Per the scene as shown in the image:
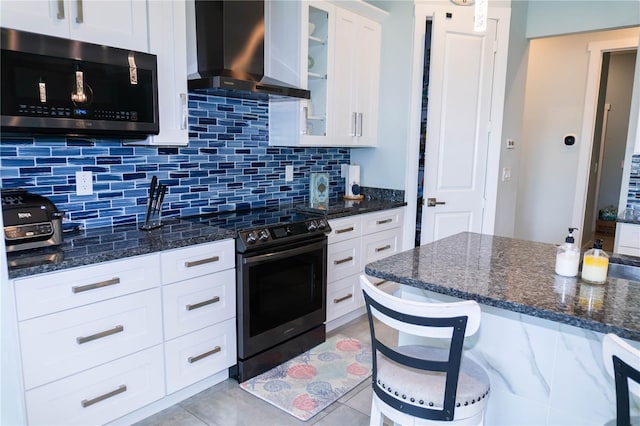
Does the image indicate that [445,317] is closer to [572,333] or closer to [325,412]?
[572,333]

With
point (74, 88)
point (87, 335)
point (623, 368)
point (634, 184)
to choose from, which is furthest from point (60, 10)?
point (634, 184)

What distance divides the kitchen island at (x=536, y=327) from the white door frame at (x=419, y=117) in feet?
6.20

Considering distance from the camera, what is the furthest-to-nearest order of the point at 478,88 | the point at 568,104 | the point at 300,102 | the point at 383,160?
the point at 568,104 < the point at 383,160 < the point at 478,88 < the point at 300,102

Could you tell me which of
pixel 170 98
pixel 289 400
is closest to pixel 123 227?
pixel 170 98

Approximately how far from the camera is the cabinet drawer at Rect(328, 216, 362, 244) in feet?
10.3

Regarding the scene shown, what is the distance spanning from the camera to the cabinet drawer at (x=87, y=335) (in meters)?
1.74

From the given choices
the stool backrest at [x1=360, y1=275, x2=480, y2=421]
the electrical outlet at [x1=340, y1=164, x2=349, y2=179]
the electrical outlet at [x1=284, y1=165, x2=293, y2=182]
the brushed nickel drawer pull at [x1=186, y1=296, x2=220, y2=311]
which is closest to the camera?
the stool backrest at [x1=360, y1=275, x2=480, y2=421]

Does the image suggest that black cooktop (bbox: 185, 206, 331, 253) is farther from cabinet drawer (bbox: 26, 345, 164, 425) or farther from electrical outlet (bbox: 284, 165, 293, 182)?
cabinet drawer (bbox: 26, 345, 164, 425)

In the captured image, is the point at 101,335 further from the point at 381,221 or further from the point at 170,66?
the point at 381,221

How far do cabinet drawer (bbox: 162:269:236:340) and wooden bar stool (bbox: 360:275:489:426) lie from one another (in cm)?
114

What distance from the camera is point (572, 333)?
148cm

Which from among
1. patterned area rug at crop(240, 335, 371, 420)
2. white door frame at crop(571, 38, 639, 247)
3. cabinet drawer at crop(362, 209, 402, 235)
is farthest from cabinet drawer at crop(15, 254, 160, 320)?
white door frame at crop(571, 38, 639, 247)

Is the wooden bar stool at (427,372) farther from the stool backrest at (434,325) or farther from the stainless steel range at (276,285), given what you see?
the stainless steel range at (276,285)

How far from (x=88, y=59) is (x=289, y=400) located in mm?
1998
